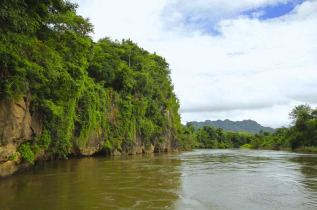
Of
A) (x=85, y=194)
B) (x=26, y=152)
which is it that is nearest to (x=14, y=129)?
(x=26, y=152)

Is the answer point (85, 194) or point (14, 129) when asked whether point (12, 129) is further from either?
point (85, 194)

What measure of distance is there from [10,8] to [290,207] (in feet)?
33.9

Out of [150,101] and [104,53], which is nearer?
[104,53]

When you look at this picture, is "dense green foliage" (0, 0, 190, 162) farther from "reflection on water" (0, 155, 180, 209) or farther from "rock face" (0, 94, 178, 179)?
"reflection on water" (0, 155, 180, 209)

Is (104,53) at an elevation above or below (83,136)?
above

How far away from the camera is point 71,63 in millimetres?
15711

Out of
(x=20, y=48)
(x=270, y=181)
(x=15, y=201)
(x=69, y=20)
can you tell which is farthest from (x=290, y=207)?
(x=69, y=20)

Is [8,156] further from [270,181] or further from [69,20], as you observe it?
[270,181]

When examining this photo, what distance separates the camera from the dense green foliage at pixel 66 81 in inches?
345

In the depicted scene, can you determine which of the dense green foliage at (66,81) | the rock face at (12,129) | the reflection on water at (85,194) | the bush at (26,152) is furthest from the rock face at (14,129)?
the reflection on water at (85,194)

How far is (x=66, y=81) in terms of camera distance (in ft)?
44.5

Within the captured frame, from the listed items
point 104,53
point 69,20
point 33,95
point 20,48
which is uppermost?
point 104,53

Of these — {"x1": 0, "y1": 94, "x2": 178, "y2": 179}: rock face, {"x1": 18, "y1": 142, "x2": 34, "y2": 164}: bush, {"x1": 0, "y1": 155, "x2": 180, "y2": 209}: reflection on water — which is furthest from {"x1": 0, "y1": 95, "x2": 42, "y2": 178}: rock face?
{"x1": 0, "y1": 155, "x2": 180, "y2": 209}: reflection on water

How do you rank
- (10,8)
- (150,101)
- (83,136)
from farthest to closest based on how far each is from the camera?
(150,101) < (83,136) < (10,8)
